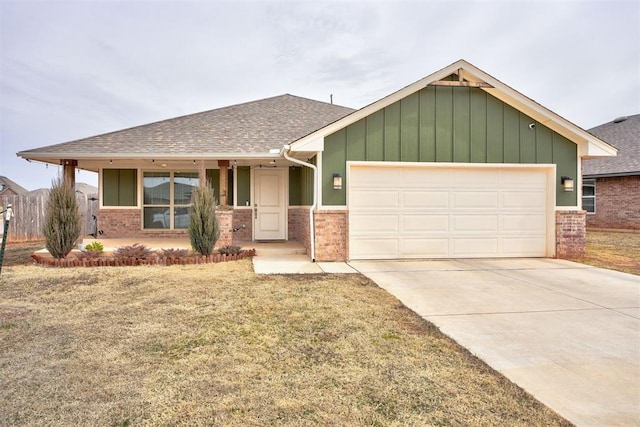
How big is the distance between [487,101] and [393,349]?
745 cm

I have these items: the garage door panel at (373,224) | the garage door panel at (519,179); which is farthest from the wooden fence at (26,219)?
the garage door panel at (519,179)

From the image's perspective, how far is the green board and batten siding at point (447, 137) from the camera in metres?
8.68

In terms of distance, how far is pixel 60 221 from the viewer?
28.2 ft

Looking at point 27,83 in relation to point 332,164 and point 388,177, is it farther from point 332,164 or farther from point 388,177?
point 388,177

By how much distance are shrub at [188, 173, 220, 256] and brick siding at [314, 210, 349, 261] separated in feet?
8.07

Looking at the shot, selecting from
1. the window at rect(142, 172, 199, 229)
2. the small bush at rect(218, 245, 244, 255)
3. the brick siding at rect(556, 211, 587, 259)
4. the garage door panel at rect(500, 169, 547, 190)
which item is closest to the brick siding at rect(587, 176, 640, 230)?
the brick siding at rect(556, 211, 587, 259)

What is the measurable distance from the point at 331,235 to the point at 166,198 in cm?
701

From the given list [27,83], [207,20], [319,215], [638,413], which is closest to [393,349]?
[638,413]

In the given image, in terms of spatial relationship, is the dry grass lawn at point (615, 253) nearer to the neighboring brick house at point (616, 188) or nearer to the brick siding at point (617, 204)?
the brick siding at point (617, 204)

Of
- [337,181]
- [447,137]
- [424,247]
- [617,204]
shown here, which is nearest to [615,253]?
[424,247]

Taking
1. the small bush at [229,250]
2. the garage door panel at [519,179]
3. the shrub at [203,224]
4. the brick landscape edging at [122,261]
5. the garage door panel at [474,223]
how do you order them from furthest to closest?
1. the garage door panel at [519,179]
2. the garage door panel at [474,223]
3. the small bush at [229,250]
4. the shrub at [203,224]
5. the brick landscape edging at [122,261]

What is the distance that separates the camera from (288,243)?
1184 centimetres

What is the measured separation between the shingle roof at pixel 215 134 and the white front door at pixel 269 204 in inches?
57.0

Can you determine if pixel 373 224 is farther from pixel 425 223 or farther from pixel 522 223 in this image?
pixel 522 223
